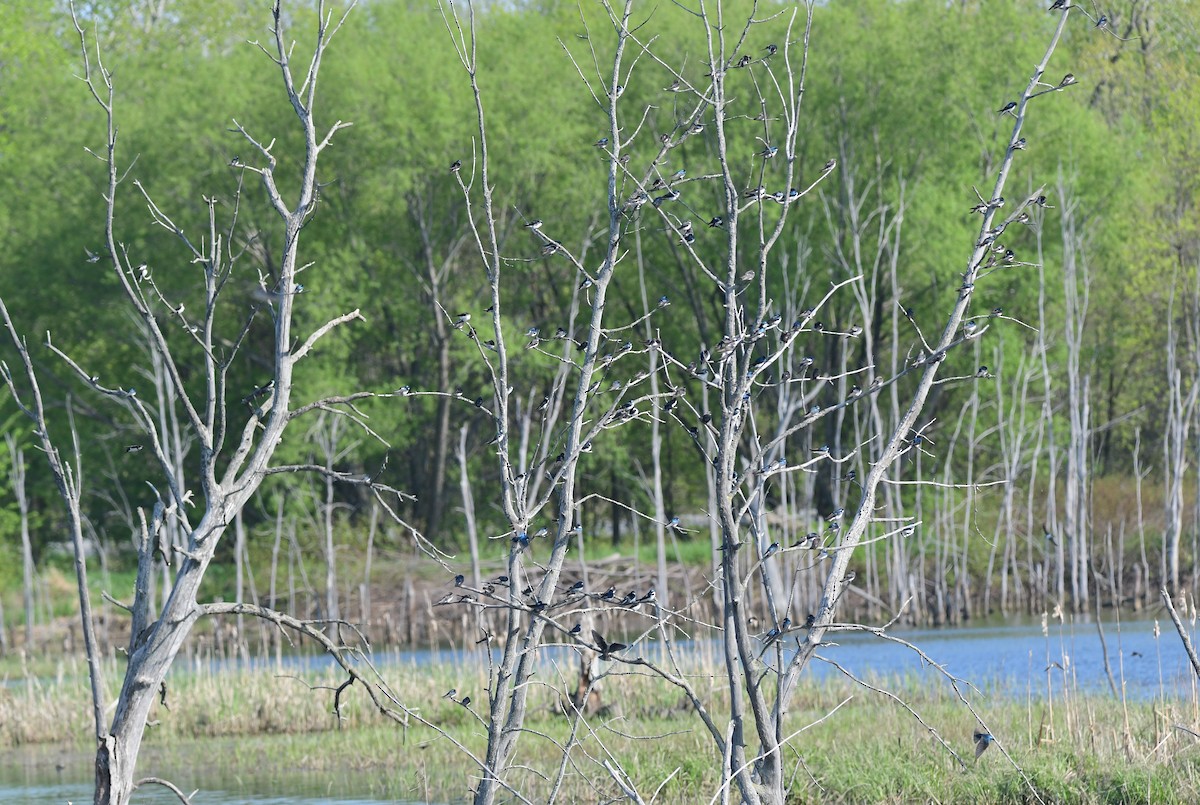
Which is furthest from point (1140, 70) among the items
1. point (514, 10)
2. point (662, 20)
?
point (514, 10)

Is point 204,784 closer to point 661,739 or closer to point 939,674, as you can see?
point 661,739

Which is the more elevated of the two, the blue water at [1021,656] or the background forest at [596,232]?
the background forest at [596,232]

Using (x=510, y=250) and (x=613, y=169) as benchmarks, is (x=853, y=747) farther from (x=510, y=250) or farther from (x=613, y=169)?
(x=510, y=250)

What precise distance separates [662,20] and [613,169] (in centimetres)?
2827

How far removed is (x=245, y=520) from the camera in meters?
36.0

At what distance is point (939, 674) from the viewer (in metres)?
16.0

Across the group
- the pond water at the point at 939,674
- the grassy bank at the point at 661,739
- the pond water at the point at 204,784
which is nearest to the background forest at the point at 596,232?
the pond water at the point at 939,674

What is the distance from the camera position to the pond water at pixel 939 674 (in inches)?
495

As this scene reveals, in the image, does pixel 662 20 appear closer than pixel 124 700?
No

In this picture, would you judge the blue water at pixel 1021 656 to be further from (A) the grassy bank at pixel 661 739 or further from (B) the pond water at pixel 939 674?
(A) the grassy bank at pixel 661 739

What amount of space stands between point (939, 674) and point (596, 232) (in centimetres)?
1540

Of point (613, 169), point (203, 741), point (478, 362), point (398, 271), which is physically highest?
point (398, 271)

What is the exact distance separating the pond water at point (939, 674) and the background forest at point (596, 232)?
5.54 metres

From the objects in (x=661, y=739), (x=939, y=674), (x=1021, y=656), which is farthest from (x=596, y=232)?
(x=661, y=739)
